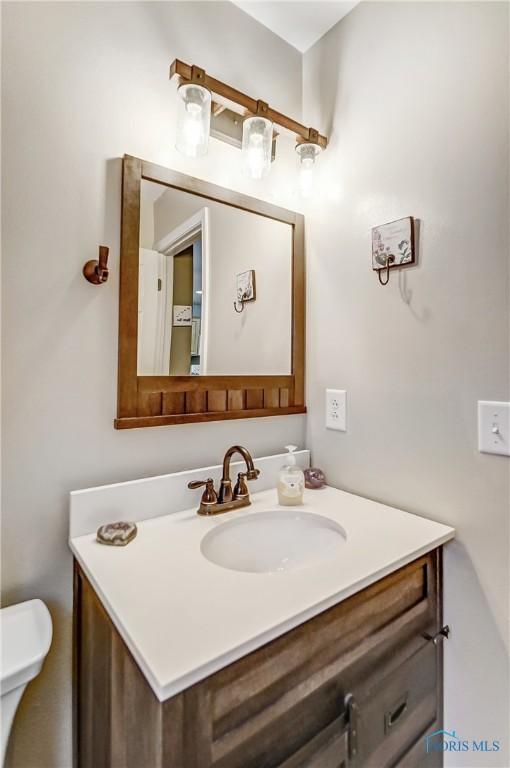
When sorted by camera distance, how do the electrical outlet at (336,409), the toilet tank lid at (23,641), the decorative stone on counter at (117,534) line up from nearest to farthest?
the toilet tank lid at (23,641) → the decorative stone on counter at (117,534) → the electrical outlet at (336,409)

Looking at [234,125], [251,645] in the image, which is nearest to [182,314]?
[234,125]

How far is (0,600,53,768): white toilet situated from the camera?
2.15 ft

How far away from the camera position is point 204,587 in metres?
0.66

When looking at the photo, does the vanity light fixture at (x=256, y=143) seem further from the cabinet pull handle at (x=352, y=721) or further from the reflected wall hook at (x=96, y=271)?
the cabinet pull handle at (x=352, y=721)

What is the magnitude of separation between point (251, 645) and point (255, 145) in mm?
1240

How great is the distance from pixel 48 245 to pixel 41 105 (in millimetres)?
322

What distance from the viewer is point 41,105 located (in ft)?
2.81

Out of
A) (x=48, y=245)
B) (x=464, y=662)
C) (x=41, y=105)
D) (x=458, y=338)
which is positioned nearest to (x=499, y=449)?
(x=458, y=338)

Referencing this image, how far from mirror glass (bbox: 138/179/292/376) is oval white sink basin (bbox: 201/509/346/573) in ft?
1.45

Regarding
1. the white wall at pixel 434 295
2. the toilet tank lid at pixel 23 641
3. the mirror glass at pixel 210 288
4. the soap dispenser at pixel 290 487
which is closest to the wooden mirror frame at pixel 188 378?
the mirror glass at pixel 210 288

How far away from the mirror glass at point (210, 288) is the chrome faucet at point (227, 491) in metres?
0.28

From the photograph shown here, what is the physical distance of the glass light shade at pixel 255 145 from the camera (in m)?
1.11

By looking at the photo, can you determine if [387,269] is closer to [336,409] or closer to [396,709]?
[336,409]

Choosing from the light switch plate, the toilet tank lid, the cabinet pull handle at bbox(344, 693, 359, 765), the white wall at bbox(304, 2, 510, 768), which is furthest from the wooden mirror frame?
the cabinet pull handle at bbox(344, 693, 359, 765)
